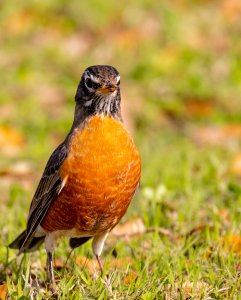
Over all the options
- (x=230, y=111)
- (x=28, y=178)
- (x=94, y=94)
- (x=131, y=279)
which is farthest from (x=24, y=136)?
(x=131, y=279)

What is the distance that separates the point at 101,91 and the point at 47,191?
0.69m

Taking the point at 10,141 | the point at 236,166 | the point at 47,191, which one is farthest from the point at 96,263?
the point at 10,141

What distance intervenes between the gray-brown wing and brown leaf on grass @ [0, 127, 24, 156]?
3.07 m

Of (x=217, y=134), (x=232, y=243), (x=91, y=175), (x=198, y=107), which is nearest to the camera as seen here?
(x=91, y=175)

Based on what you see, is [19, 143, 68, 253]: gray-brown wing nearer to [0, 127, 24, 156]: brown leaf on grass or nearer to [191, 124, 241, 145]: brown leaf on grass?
[0, 127, 24, 156]: brown leaf on grass

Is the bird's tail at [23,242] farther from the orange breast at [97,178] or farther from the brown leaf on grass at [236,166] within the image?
the brown leaf on grass at [236,166]

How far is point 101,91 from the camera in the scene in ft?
16.3

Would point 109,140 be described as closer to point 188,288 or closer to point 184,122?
point 188,288

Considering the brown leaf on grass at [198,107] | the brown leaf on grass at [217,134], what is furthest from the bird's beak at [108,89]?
the brown leaf on grass at [198,107]

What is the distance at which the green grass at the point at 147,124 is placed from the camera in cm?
467

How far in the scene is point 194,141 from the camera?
8.80 m

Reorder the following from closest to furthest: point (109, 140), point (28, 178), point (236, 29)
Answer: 1. point (109, 140)
2. point (28, 178)
3. point (236, 29)

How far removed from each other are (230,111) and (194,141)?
0.99 meters

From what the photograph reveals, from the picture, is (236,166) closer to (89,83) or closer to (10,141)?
(10,141)
